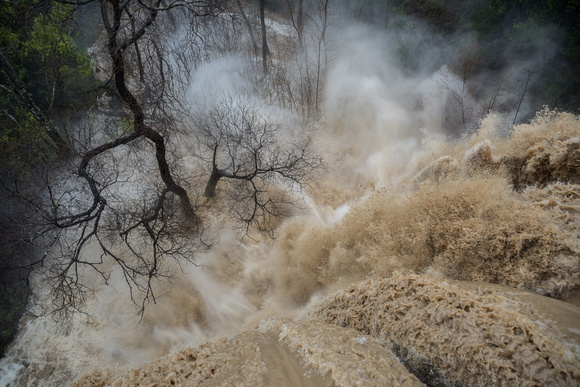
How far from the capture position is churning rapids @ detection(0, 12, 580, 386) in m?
3.34

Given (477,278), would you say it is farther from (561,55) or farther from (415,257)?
(561,55)

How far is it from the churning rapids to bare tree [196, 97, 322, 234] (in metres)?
0.83

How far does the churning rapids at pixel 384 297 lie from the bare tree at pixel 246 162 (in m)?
0.83

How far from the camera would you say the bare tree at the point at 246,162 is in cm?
732

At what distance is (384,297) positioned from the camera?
4.31 m

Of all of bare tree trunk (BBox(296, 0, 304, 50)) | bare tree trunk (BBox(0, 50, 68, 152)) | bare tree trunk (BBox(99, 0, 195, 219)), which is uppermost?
bare tree trunk (BBox(296, 0, 304, 50))

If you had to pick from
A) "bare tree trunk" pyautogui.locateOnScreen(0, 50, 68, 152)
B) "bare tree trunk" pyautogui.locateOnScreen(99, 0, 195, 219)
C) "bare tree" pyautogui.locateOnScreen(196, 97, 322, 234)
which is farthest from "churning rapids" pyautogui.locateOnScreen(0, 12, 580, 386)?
"bare tree trunk" pyautogui.locateOnScreen(0, 50, 68, 152)

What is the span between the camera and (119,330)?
21.9ft

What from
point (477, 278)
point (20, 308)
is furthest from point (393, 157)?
point (20, 308)

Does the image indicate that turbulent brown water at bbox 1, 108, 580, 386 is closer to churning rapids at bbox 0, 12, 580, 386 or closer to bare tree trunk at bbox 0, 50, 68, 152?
churning rapids at bbox 0, 12, 580, 386

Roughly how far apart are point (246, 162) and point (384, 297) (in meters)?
4.58

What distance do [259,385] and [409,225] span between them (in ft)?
13.7

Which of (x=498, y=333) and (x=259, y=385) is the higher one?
(x=259, y=385)

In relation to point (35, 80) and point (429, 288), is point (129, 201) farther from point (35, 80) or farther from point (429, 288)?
point (429, 288)
